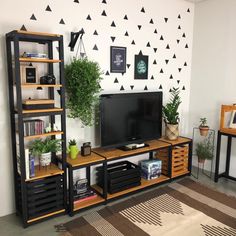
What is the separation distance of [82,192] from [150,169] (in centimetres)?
95

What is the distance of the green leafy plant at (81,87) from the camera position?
2.45 metres

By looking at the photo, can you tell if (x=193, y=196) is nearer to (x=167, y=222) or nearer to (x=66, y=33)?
(x=167, y=222)

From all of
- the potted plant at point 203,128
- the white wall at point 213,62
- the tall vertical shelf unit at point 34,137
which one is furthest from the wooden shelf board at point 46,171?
the white wall at point 213,62

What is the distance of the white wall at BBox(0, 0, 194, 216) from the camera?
235 centimetres

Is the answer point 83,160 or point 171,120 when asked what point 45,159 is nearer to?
point 83,160

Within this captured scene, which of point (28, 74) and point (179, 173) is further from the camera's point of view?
point (179, 173)

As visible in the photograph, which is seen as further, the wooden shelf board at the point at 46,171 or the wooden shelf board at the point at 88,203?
the wooden shelf board at the point at 88,203

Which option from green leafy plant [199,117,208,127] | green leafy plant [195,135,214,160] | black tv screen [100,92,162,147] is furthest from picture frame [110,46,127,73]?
green leafy plant [195,135,214,160]

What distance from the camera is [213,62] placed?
3541mm

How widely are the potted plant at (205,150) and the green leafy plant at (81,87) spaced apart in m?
1.77

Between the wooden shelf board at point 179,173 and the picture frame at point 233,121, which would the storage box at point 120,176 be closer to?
the wooden shelf board at point 179,173

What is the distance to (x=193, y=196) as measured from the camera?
291 cm

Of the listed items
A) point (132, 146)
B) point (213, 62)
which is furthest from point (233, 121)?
point (132, 146)

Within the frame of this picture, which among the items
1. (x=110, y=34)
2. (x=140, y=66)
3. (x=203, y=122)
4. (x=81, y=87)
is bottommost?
(x=203, y=122)
